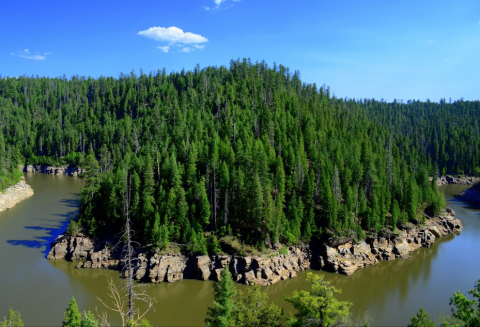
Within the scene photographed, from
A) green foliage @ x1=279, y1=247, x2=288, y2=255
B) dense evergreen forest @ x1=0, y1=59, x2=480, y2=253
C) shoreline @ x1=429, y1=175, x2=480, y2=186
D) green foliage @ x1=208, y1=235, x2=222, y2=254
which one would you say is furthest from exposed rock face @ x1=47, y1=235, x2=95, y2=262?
shoreline @ x1=429, y1=175, x2=480, y2=186

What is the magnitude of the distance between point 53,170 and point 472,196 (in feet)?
487

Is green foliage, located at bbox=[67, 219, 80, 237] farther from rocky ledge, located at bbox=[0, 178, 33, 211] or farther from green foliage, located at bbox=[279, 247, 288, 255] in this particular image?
rocky ledge, located at bbox=[0, 178, 33, 211]

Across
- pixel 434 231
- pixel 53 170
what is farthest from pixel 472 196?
pixel 53 170

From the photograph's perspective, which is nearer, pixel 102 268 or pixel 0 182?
pixel 102 268

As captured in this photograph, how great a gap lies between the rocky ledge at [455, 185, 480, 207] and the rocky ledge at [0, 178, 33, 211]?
127 metres

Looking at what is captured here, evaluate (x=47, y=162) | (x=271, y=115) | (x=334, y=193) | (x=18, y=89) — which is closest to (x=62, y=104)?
(x=18, y=89)

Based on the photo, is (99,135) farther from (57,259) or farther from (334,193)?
(334,193)

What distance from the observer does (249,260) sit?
45781mm

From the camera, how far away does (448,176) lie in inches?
5753

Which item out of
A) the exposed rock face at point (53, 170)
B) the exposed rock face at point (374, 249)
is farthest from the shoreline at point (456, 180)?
the exposed rock face at point (53, 170)

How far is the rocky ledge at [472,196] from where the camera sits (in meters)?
102

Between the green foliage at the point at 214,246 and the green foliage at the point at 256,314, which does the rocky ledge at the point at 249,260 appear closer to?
the green foliage at the point at 214,246

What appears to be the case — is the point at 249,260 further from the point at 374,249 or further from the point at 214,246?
the point at 374,249

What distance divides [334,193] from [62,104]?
538ft
